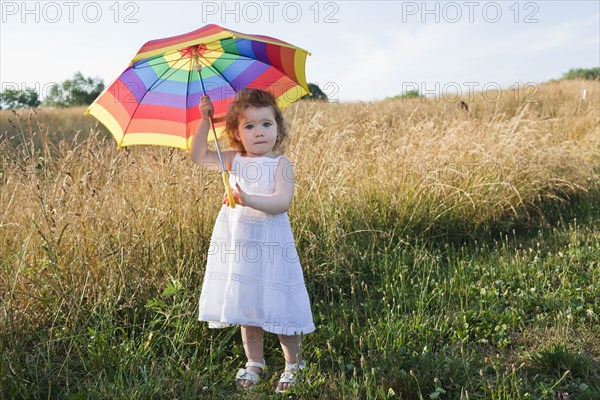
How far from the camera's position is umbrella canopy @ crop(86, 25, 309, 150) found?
10.7 ft

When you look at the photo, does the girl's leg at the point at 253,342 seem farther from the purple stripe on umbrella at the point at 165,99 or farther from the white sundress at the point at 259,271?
the purple stripe on umbrella at the point at 165,99

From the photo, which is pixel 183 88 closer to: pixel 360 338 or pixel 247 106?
pixel 247 106

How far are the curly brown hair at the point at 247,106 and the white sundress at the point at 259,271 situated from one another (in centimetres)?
21

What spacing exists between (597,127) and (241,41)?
8633 millimetres

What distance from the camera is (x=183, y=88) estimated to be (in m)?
3.33

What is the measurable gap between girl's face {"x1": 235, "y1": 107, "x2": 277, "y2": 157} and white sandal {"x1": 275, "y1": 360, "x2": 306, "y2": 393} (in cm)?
111

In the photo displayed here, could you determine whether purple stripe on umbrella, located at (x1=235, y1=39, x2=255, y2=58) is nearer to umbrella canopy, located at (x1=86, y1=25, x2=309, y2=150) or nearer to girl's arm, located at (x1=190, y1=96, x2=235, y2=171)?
umbrella canopy, located at (x1=86, y1=25, x2=309, y2=150)

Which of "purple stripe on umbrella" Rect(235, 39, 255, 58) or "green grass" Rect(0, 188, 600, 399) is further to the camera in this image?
"purple stripe on umbrella" Rect(235, 39, 255, 58)

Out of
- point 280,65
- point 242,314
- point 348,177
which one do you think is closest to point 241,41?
point 280,65

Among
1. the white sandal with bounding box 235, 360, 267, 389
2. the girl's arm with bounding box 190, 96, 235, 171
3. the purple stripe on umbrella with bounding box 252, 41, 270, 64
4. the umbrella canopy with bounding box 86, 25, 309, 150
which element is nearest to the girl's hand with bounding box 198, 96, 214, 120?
the girl's arm with bounding box 190, 96, 235, 171

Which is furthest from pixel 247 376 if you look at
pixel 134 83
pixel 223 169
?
pixel 134 83

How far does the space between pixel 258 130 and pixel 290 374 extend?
1263 millimetres

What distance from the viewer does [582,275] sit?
181 inches

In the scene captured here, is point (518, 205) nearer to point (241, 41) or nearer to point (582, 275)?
point (582, 275)
